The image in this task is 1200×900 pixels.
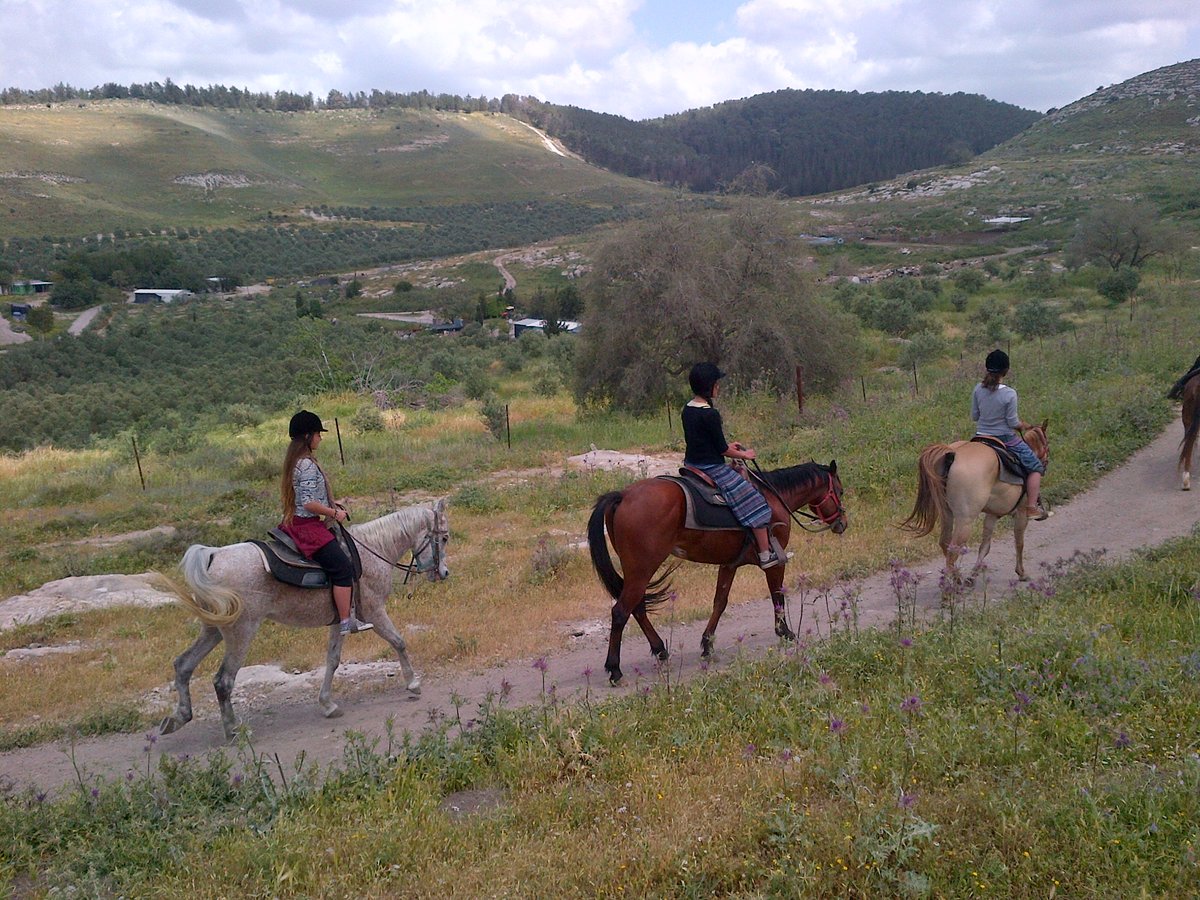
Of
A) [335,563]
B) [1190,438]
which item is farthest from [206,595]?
[1190,438]

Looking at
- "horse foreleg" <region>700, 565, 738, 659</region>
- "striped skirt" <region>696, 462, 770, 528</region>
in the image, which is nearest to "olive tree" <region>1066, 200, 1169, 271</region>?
"horse foreleg" <region>700, 565, 738, 659</region>

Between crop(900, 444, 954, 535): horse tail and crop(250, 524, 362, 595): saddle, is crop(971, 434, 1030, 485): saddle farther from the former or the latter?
crop(250, 524, 362, 595): saddle

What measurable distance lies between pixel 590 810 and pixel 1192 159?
332ft

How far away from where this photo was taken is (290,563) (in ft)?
21.8

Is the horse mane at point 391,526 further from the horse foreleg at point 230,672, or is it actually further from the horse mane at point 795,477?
the horse mane at point 795,477

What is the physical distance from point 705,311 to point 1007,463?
1521cm

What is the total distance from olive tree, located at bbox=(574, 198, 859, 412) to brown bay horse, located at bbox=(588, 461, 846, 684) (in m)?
16.0

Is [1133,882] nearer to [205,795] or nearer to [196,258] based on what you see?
[205,795]

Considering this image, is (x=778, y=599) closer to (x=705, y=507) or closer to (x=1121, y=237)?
(x=705, y=507)

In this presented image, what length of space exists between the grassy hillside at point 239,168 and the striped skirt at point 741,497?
3974 inches

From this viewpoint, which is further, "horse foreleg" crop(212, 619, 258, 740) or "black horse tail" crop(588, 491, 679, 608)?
"black horse tail" crop(588, 491, 679, 608)

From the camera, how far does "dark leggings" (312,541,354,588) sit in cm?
673

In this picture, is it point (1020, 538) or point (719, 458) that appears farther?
point (1020, 538)

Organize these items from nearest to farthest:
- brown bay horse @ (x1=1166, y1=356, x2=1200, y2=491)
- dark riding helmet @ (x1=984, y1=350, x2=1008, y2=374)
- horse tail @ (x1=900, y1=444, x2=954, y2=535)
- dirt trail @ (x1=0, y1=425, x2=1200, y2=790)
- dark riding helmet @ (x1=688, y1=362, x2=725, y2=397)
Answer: dirt trail @ (x1=0, y1=425, x2=1200, y2=790) < dark riding helmet @ (x1=688, y1=362, x2=725, y2=397) < dark riding helmet @ (x1=984, y1=350, x2=1008, y2=374) < horse tail @ (x1=900, y1=444, x2=954, y2=535) < brown bay horse @ (x1=1166, y1=356, x2=1200, y2=491)
